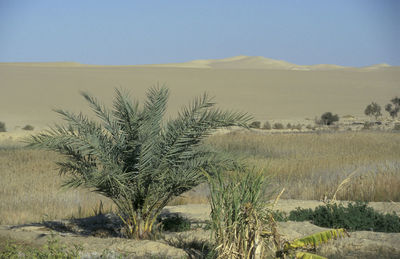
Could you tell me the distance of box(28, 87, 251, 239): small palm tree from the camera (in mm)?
8203

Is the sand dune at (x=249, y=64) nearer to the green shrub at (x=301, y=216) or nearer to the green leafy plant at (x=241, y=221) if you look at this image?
the green shrub at (x=301, y=216)

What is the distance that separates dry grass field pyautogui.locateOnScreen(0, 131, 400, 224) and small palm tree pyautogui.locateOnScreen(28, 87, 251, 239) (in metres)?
0.92

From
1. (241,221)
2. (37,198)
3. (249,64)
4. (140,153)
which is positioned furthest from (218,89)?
(249,64)

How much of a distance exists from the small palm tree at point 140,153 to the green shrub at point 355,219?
202 cm

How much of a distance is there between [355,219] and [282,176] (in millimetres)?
5741

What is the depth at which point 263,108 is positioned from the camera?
225 ft

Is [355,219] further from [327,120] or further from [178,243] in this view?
[327,120]

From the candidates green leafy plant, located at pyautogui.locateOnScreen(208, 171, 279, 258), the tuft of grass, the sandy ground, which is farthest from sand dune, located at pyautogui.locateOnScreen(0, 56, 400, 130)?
green leafy plant, located at pyautogui.locateOnScreen(208, 171, 279, 258)

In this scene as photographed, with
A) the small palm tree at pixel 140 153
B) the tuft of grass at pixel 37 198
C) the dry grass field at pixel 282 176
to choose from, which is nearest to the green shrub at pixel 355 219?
the dry grass field at pixel 282 176

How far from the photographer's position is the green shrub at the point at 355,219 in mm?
9000

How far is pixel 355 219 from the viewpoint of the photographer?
909cm

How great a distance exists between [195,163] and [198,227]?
1.22 metres

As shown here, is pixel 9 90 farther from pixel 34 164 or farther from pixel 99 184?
pixel 99 184

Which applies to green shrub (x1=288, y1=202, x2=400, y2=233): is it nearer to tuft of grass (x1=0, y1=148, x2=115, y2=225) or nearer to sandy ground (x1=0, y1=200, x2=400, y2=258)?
sandy ground (x1=0, y1=200, x2=400, y2=258)
